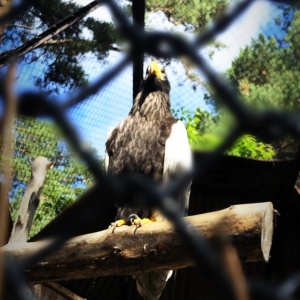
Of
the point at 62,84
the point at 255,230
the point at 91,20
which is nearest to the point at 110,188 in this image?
the point at 255,230

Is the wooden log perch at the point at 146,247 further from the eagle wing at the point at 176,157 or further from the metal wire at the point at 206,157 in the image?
the metal wire at the point at 206,157

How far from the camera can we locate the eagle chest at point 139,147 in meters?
2.62


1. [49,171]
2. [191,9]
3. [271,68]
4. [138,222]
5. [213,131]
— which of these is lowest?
[138,222]

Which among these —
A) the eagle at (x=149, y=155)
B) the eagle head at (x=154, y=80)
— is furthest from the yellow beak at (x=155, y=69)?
the eagle at (x=149, y=155)

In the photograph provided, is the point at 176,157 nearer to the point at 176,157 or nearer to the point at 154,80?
the point at 176,157

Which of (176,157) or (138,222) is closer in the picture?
(138,222)

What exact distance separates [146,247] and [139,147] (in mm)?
886

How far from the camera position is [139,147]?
105 inches

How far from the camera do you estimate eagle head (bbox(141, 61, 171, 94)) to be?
10.4ft

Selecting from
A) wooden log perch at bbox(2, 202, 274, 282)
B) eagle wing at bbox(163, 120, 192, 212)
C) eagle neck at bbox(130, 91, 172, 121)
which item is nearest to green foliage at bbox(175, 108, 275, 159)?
eagle neck at bbox(130, 91, 172, 121)

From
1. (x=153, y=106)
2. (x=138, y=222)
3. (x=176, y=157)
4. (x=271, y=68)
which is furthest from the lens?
(x=271, y=68)

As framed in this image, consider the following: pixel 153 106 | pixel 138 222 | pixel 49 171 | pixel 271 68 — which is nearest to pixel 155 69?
pixel 153 106

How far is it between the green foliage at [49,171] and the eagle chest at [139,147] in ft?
3.63

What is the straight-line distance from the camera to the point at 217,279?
0.32 meters
